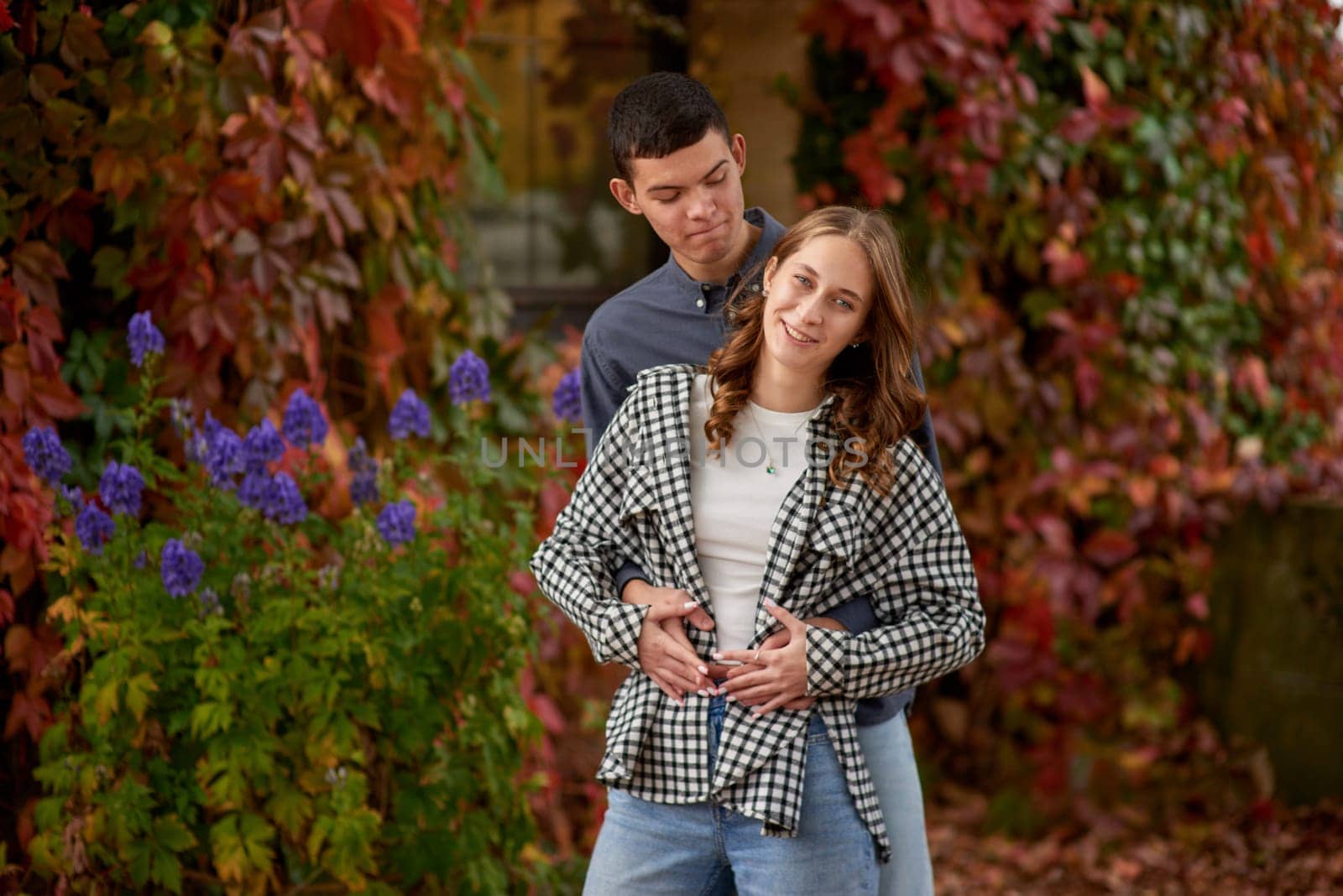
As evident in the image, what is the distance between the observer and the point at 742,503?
1609 millimetres

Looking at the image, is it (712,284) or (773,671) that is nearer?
(773,671)

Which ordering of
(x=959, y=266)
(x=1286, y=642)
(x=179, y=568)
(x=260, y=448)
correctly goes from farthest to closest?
(x=1286, y=642), (x=959, y=266), (x=260, y=448), (x=179, y=568)

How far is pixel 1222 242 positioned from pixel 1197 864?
5.34 ft

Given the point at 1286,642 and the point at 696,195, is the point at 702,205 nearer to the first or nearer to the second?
the point at 696,195

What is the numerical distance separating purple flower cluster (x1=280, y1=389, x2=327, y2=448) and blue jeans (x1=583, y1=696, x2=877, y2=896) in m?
1.00

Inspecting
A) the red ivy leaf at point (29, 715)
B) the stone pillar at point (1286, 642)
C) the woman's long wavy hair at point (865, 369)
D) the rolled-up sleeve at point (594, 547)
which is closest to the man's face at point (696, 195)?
the woman's long wavy hair at point (865, 369)

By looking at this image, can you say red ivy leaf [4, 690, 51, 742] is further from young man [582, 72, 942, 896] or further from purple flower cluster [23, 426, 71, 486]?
young man [582, 72, 942, 896]

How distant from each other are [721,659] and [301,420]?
3.46ft

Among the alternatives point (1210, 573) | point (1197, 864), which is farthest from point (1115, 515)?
point (1197, 864)

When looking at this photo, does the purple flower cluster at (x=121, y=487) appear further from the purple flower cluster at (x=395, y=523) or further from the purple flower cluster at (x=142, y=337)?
the purple flower cluster at (x=395, y=523)

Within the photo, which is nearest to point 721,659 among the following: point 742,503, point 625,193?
point 742,503

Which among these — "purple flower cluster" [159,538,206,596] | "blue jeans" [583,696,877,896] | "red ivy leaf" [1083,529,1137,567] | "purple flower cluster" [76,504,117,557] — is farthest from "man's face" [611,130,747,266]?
"red ivy leaf" [1083,529,1137,567]

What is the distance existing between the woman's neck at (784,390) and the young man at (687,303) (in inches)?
5.7

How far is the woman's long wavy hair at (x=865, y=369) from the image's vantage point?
159cm
